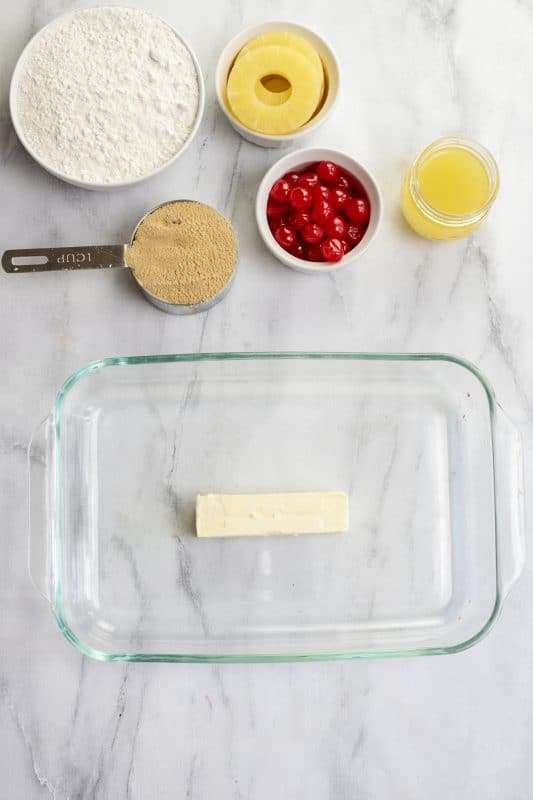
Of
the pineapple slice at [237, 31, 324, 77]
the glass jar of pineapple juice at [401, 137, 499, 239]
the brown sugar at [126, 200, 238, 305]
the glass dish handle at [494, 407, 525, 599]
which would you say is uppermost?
the pineapple slice at [237, 31, 324, 77]

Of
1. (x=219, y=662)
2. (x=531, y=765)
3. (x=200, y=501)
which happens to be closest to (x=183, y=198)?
(x=200, y=501)

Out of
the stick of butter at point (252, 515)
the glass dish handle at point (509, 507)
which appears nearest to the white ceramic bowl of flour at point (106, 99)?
the stick of butter at point (252, 515)

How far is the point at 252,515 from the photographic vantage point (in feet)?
2.56

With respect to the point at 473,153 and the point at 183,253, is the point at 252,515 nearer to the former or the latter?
the point at 183,253

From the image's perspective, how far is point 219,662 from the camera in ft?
2.57

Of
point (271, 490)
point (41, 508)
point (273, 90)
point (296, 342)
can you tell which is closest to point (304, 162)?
point (273, 90)

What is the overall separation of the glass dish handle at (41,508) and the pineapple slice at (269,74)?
1.33ft

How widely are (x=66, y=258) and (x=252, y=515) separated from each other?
35cm

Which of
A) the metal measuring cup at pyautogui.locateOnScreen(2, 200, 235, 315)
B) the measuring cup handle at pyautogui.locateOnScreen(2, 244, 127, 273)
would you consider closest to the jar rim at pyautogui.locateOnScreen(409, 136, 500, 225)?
→ the metal measuring cup at pyautogui.locateOnScreen(2, 200, 235, 315)

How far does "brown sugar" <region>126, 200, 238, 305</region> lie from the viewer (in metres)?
0.77

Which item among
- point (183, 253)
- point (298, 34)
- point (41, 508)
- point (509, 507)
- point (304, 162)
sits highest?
point (298, 34)

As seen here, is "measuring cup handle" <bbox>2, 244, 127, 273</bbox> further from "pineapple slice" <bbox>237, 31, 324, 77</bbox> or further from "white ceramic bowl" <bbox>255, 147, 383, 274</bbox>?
"pineapple slice" <bbox>237, 31, 324, 77</bbox>

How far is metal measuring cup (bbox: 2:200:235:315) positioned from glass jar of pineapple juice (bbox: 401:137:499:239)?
A: 23 centimetres

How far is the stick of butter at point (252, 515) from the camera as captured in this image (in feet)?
2.56
